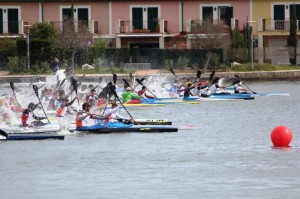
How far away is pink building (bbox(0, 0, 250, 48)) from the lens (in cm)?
8231

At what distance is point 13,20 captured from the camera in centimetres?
8381

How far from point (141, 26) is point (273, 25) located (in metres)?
8.95

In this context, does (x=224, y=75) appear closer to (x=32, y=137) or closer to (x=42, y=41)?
(x=42, y=41)

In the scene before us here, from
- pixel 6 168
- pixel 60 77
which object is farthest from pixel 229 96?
pixel 6 168

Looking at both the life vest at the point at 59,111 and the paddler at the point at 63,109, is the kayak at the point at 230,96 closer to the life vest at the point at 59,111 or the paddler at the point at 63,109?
the paddler at the point at 63,109

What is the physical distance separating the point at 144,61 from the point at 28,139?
3930 centimetres

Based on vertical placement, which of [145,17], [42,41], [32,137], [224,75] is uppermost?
[145,17]

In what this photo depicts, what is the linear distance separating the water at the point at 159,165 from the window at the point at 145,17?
118ft

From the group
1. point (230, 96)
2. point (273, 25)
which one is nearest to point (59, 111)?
point (230, 96)

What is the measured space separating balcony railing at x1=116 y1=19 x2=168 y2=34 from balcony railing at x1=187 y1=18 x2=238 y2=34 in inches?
76.1

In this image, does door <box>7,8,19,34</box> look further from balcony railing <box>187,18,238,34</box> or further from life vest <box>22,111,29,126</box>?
life vest <box>22,111,29,126</box>

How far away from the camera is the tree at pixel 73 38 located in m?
77.4

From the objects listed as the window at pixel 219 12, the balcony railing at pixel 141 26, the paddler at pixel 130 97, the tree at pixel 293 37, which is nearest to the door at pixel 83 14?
the balcony railing at pixel 141 26

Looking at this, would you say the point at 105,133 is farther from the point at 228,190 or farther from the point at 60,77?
the point at 60,77
